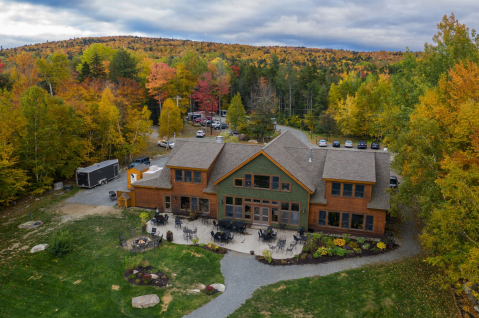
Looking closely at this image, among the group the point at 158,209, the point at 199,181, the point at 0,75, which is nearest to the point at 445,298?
the point at 199,181

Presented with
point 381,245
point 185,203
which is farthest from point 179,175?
point 381,245

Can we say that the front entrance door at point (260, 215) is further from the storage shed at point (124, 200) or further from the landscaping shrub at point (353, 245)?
the storage shed at point (124, 200)

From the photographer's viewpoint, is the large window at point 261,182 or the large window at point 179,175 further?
the large window at point 179,175

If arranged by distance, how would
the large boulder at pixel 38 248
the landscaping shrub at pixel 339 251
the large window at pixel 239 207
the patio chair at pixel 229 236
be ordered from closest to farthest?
1. the landscaping shrub at pixel 339 251
2. the large boulder at pixel 38 248
3. the patio chair at pixel 229 236
4. the large window at pixel 239 207

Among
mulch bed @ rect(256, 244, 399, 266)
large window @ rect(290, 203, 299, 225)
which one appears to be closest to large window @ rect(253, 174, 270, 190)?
large window @ rect(290, 203, 299, 225)

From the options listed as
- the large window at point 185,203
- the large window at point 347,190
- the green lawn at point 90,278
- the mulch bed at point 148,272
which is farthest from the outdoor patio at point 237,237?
the large window at point 347,190

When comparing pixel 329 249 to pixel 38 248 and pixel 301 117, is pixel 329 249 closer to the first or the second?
pixel 38 248

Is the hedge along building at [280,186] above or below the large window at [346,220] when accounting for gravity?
above
